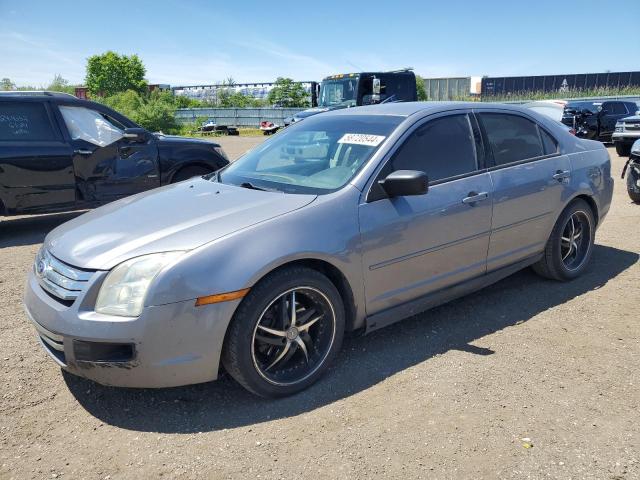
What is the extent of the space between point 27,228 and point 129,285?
5.83m

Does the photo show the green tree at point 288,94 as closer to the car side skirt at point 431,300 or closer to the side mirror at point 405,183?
the car side skirt at point 431,300

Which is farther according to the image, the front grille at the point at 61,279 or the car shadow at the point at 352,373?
the car shadow at the point at 352,373

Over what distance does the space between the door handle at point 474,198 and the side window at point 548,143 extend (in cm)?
105

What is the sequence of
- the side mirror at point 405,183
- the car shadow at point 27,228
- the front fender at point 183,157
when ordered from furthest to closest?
1. the front fender at point 183,157
2. the car shadow at point 27,228
3. the side mirror at point 405,183

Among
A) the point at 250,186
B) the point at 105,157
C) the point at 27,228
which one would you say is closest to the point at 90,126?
the point at 105,157

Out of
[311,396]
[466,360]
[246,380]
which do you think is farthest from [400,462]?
[466,360]

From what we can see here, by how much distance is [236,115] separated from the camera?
4234 centimetres

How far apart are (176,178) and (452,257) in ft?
16.8

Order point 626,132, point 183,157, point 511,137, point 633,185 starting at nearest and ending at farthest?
point 511,137 < point 183,157 < point 633,185 < point 626,132

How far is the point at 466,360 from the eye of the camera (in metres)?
3.39

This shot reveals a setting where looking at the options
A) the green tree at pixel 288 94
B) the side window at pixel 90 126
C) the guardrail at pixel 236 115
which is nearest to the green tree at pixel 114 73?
the green tree at pixel 288 94

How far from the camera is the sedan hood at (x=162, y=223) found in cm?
274

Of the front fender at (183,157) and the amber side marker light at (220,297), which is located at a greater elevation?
the front fender at (183,157)

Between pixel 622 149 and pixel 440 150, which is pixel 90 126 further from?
pixel 622 149
